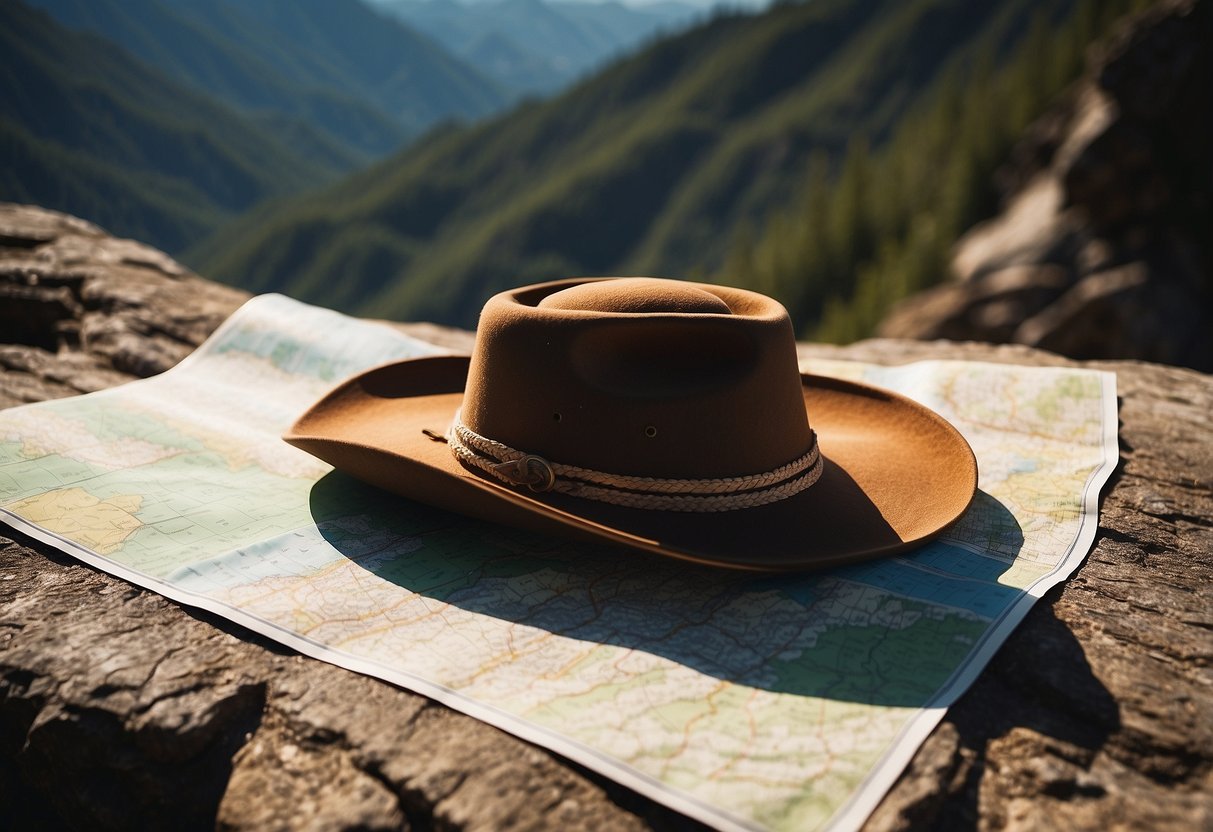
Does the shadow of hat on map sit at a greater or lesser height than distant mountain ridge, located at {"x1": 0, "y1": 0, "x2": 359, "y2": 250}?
lesser

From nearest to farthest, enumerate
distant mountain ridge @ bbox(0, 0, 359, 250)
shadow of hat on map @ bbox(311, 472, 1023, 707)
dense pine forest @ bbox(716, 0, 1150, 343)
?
shadow of hat on map @ bbox(311, 472, 1023, 707) → distant mountain ridge @ bbox(0, 0, 359, 250) → dense pine forest @ bbox(716, 0, 1150, 343)

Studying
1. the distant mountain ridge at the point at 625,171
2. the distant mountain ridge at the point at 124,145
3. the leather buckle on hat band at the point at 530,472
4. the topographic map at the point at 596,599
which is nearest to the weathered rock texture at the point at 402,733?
the topographic map at the point at 596,599

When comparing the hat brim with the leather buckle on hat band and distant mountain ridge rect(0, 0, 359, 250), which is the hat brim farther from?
distant mountain ridge rect(0, 0, 359, 250)

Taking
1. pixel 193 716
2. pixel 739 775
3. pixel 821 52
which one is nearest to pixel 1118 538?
pixel 739 775

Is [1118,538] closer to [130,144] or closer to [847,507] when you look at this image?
[847,507]

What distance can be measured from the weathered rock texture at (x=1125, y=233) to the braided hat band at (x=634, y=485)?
19.1m

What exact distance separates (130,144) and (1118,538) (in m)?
52.4

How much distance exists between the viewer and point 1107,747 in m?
1.63

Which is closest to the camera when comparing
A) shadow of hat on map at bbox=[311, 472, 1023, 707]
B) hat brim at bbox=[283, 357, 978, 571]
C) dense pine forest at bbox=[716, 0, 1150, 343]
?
shadow of hat on map at bbox=[311, 472, 1023, 707]

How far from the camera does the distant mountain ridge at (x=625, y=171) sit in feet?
369

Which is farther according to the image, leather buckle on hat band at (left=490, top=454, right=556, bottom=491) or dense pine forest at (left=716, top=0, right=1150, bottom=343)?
dense pine forest at (left=716, top=0, right=1150, bottom=343)

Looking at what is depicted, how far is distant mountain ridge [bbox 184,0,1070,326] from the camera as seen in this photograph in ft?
369

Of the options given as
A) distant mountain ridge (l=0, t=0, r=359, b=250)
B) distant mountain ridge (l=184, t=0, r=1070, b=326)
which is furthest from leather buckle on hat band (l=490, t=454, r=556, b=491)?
distant mountain ridge (l=184, t=0, r=1070, b=326)

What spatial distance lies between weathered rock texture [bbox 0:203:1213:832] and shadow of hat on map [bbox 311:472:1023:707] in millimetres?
153
